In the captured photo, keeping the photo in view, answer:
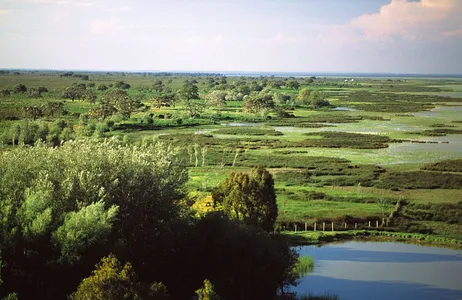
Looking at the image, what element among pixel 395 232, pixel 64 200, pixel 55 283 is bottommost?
pixel 395 232

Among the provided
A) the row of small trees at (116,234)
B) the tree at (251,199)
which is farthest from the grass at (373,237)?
the row of small trees at (116,234)

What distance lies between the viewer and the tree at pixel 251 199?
33.1 metres

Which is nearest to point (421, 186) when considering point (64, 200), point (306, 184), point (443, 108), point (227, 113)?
point (306, 184)

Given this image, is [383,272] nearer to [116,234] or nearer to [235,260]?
[235,260]

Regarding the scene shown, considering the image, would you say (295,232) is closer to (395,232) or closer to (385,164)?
(395,232)

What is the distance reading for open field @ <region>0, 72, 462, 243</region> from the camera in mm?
46562

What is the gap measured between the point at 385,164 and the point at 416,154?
842 cm

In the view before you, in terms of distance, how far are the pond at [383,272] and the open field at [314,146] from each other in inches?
185

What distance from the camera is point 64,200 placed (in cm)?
2162

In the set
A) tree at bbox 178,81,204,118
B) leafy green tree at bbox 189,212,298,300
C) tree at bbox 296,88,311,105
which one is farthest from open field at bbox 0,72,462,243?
leafy green tree at bbox 189,212,298,300

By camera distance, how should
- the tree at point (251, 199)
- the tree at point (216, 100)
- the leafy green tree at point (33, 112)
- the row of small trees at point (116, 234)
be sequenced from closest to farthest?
the row of small trees at point (116, 234)
the tree at point (251, 199)
the leafy green tree at point (33, 112)
the tree at point (216, 100)

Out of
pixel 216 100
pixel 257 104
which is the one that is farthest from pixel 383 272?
pixel 216 100

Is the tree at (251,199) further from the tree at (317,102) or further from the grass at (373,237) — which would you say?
the tree at (317,102)

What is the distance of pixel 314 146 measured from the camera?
255ft
